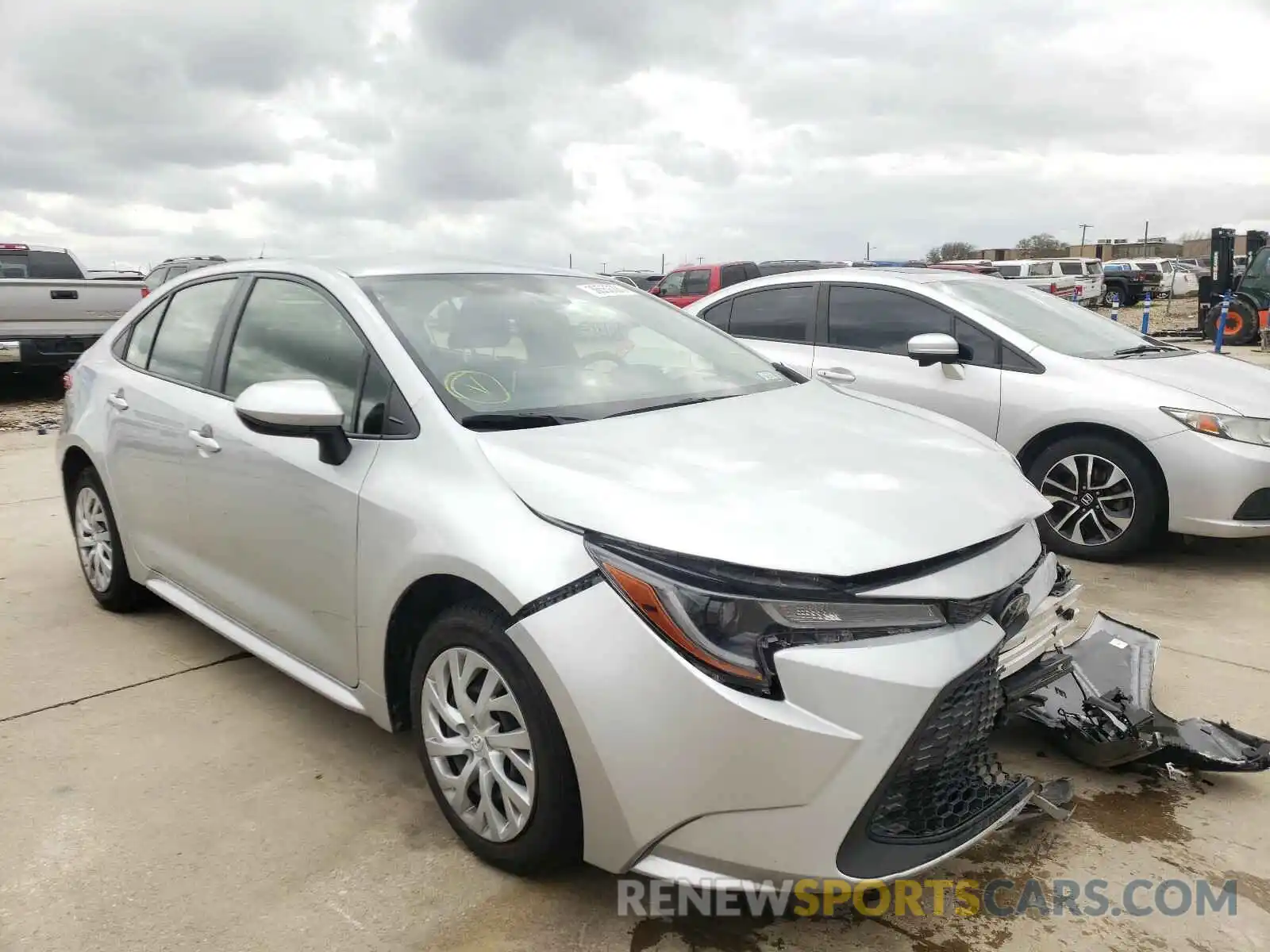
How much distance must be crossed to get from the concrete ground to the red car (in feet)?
49.1

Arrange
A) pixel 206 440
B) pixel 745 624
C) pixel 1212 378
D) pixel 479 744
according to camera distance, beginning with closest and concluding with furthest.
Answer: pixel 745 624 < pixel 479 744 < pixel 206 440 < pixel 1212 378

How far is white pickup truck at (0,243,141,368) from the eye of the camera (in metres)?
9.66

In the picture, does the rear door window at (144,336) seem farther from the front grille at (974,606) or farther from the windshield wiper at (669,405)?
the front grille at (974,606)

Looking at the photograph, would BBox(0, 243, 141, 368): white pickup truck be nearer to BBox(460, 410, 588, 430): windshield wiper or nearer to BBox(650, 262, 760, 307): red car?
BBox(460, 410, 588, 430): windshield wiper

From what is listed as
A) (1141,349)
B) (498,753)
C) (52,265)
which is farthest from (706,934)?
(52,265)

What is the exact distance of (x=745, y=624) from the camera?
1.95m

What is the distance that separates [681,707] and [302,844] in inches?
52.1

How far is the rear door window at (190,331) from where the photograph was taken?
363cm

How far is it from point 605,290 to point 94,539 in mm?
2604

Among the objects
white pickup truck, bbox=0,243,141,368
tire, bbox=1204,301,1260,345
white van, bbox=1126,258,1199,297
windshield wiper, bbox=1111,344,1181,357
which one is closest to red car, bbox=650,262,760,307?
tire, bbox=1204,301,1260,345

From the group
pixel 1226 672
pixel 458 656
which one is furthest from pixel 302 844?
pixel 1226 672

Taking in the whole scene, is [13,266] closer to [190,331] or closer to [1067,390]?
[190,331]

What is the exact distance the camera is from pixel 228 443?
321cm

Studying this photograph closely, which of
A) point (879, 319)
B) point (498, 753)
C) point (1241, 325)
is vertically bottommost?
point (498, 753)
